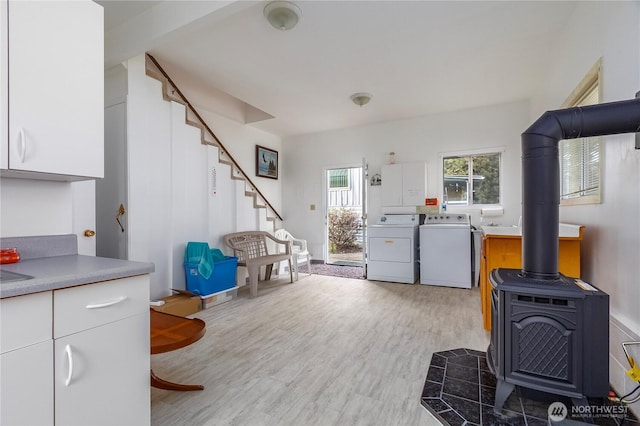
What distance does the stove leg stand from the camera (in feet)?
5.06

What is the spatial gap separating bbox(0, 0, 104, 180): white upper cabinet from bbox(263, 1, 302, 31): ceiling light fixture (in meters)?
1.30

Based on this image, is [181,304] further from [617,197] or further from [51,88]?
[617,197]

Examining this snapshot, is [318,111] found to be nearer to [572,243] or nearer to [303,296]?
[303,296]

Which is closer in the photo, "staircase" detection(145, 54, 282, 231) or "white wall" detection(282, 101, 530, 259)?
"staircase" detection(145, 54, 282, 231)

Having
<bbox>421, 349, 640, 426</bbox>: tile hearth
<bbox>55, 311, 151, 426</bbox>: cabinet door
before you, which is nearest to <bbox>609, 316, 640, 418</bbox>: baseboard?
<bbox>421, 349, 640, 426</bbox>: tile hearth

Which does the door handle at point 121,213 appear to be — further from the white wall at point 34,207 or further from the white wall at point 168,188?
the white wall at point 34,207

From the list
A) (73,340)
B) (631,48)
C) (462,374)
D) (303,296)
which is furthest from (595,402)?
(303,296)

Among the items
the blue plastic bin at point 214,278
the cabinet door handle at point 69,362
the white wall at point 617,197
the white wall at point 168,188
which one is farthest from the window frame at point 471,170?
the cabinet door handle at point 69,362

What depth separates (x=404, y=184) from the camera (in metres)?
4.93

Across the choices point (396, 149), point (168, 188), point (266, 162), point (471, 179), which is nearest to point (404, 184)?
point (396, 149)

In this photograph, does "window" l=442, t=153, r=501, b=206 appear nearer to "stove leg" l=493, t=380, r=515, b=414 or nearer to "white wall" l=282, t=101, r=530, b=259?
"white wall" l=282, t=101, r=530, b=259

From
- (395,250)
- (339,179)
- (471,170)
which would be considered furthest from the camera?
(339,179)

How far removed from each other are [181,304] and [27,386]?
2.22 m

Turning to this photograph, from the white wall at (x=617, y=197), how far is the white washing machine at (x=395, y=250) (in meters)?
2.26
